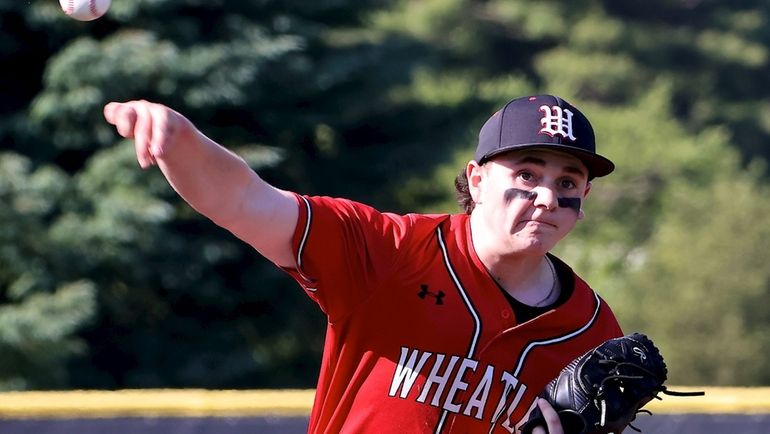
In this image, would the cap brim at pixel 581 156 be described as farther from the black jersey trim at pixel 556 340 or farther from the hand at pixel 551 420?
the hand at pixel 551 420

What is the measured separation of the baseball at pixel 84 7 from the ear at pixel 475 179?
95cm

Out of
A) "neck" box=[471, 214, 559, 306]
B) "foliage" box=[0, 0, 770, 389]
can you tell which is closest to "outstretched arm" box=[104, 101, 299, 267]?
"neck" box=[471, 214, 559, 306]

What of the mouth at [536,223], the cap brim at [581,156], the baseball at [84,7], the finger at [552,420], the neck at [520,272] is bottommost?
the finger at [552,420]

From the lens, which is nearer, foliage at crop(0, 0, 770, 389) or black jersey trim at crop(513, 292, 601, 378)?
black jersey trim at crop(513, 292, 601, 378)

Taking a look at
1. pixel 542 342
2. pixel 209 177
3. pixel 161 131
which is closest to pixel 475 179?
pixel 542 342

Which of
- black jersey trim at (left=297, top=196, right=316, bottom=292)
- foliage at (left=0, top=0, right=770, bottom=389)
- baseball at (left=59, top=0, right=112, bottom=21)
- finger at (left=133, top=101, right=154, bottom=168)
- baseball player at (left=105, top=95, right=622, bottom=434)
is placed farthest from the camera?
foliage at (left=0, top=0, right=770, bottom=389)

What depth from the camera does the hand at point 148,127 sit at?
2.66m

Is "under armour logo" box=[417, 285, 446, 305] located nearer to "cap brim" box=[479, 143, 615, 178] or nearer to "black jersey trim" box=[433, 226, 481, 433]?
"black jersey trim" box=[433, 226, 481, 433]

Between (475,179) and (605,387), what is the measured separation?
1.80 ft

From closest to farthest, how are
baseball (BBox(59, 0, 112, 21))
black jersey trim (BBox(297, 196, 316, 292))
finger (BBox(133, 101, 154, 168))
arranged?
finger (BBox(133, 101, 154, 168)) → black jersey trim (BBox(297, 196, 316, 292)) → baseball (BBox(59, 0, 112, 21))

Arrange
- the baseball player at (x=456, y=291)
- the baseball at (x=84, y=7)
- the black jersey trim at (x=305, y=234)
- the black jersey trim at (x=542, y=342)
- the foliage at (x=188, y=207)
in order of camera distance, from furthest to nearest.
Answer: the foliage at (x=188, y=207), the baseball at (x=84, y=7), the black jersey trim at (x=542, y=342), the baseball player at (x=456, y=291), the black jersey trim at (x=305, y=234)

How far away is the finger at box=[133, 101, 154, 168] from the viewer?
2652 millimetres

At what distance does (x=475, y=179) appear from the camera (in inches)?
132

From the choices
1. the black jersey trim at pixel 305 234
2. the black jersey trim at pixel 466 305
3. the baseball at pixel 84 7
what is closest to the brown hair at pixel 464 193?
the black jersey trim at pixel 466 305
